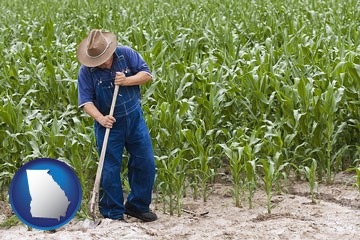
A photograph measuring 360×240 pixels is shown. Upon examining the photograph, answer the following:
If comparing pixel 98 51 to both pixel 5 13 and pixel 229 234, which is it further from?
pixel 5 13

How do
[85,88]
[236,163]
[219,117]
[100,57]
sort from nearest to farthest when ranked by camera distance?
[100,57]
[85,88]
[236,163]
[219,117]

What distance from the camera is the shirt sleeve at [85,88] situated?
504 cm

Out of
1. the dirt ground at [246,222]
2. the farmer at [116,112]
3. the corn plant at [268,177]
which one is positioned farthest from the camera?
the corn plant at [268,177]

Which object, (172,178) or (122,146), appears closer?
(122,146)

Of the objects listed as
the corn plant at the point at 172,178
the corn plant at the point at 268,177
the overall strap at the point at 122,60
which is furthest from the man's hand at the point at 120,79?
the corn plant at the point at 268,177

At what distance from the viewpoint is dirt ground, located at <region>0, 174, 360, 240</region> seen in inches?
192

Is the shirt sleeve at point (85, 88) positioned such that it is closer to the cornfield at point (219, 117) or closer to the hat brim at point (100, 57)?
the hat brim at point (100, 57)

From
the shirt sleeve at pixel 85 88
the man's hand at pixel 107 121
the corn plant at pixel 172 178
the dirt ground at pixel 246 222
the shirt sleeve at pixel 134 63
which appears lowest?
the dirt ground at pixel 246 222

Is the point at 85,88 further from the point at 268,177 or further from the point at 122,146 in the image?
the point at 268,177

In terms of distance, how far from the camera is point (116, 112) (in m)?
5.08

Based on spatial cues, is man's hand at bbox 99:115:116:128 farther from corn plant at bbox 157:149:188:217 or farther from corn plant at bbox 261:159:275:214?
corn plant at bbox 261:159:275:214

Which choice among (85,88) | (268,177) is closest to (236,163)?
(268,177)

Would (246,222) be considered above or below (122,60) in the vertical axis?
below

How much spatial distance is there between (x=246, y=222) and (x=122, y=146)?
0.96m
